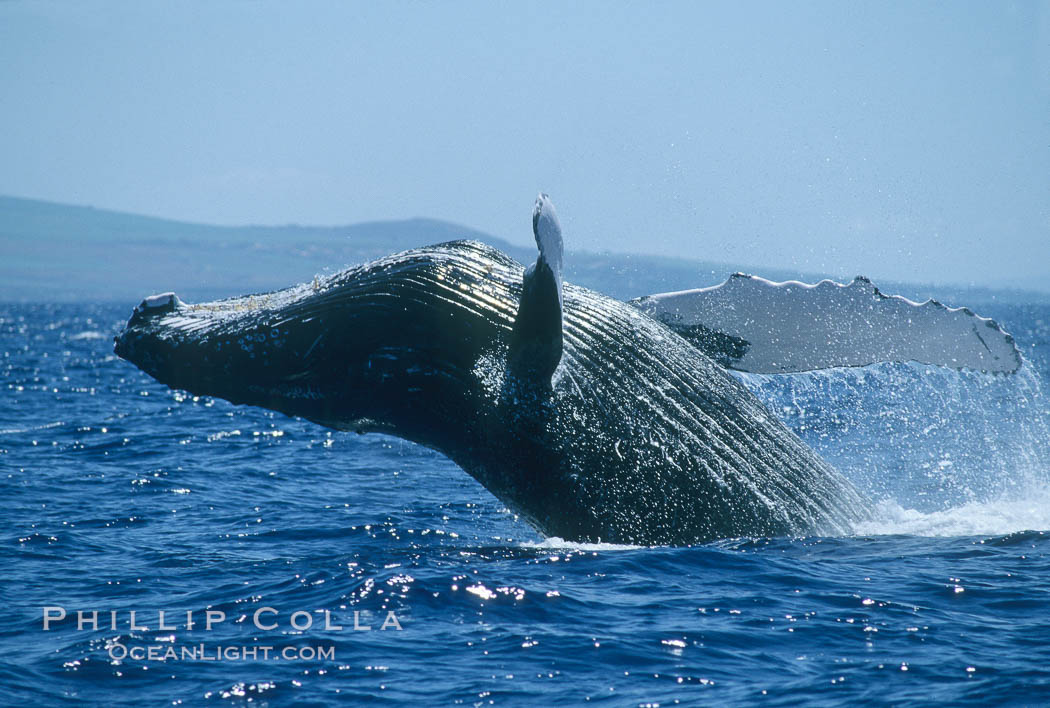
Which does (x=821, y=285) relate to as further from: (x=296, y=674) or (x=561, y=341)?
(x=296, y=674)

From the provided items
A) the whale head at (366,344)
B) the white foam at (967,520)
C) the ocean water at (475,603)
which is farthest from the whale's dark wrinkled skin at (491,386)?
the white foam at (967,520)

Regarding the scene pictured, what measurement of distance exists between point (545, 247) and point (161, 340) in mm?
2721

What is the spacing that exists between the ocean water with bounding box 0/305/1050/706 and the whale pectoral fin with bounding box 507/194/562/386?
56.0 inches

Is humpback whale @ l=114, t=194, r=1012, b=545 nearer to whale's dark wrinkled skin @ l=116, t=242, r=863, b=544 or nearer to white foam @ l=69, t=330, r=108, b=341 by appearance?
whale's dark wrinkled skin @ l=116, t=242, r=863, b=544

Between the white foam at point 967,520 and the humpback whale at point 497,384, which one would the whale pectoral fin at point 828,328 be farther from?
the white foam at point 967,520

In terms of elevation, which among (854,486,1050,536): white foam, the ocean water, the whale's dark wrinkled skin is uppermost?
the whale's dark wrinkled skin

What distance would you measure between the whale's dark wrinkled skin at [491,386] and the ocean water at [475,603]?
18.1 inches

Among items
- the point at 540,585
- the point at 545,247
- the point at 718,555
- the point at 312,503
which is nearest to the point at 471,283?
the point at 545,247

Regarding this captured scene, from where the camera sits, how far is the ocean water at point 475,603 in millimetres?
5070

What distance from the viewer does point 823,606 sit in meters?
6.09

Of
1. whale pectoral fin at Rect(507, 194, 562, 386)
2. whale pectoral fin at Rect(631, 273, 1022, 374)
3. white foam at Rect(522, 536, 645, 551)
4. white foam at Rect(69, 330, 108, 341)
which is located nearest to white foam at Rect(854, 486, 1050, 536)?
whale pectoral fin at Rect(631, 273, 1022, 374)

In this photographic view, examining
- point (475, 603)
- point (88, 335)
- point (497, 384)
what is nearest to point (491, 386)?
point (497, 384)

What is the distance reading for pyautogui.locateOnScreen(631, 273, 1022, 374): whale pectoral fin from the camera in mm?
7848

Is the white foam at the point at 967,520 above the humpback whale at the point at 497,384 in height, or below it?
below
